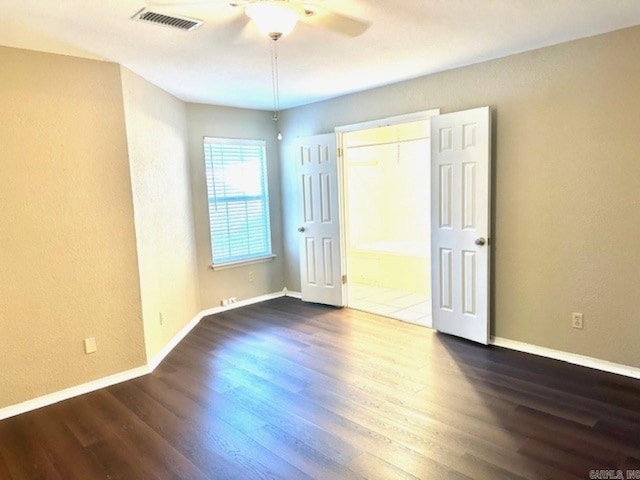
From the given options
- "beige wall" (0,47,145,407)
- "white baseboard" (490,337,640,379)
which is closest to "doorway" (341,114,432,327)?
"white baseboard" (490,337,640,379)

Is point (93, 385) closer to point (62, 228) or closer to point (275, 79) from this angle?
point (62, 228)

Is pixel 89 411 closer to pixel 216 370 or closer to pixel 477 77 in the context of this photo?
pixel 216 370

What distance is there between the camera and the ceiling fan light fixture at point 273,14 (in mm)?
1972

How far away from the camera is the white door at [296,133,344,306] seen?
15.6ft

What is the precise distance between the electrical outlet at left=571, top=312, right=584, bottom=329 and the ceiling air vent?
3.29 metres

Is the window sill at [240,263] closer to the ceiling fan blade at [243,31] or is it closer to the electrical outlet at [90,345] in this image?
the electrical outlet at [90,345]

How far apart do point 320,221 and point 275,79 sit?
1.76m

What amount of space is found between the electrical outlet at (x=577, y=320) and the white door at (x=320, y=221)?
2.38 meters

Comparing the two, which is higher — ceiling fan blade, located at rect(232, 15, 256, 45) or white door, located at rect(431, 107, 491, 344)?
ceiling fan blade, located at rect(232, 15, 256, 45)

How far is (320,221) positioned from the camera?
4.92 metres

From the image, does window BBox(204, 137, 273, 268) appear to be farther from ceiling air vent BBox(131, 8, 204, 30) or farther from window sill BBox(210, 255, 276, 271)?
ceiling air vent BBox(131, 8, 204, 30)

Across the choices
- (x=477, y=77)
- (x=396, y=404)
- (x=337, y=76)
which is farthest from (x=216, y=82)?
(x=396, y=404)

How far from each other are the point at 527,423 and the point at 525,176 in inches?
73.7

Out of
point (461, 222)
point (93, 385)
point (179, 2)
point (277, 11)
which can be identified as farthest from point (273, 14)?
point (93, 385)
